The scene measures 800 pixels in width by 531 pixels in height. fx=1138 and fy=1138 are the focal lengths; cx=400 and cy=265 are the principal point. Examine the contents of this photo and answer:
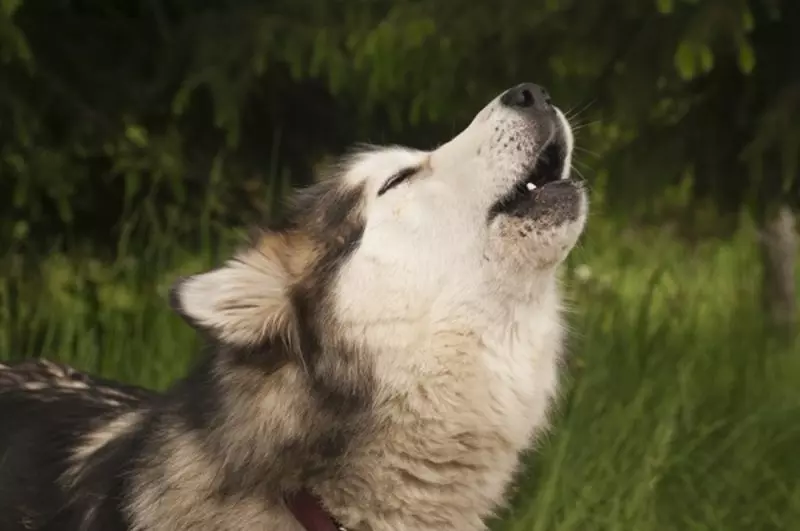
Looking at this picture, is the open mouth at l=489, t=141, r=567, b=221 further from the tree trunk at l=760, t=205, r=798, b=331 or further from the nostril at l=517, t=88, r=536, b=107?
the tree trunk at l=760, t=205, r=798, b=331

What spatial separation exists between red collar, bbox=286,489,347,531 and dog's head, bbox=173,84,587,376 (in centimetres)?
34

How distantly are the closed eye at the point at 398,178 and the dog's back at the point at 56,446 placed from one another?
3.07 ft

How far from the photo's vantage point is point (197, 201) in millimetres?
5449

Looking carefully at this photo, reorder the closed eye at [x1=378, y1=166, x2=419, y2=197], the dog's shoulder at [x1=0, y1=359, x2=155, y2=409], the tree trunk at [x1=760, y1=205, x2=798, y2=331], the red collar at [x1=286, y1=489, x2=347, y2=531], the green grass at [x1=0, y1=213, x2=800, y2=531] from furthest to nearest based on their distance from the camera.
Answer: the tree trunk at [x1=760, y1=205, x2=798, y2=331] → the green grass at [x1=0, y1=213, x2=800, y2=531] → the dog's shoulder at [x1=0, y1=359, x2=155, y2=409] → the closed eye at [x1=378, y1=166, x2=419, y2=197] → the red collar at [x1=286, y1=489, x2=347, y2=531]

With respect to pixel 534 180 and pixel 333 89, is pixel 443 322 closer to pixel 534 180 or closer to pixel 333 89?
pixel 534 180

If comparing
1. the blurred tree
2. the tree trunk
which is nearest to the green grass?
the tree trunk

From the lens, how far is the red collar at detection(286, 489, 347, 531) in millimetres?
2518

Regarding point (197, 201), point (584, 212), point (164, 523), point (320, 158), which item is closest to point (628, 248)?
point (320, 158)

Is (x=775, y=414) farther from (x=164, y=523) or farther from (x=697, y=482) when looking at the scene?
(x=164, y=523)

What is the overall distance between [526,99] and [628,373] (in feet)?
5.83

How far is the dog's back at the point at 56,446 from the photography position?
287cm

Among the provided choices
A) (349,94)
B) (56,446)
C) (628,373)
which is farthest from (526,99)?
(349,94)

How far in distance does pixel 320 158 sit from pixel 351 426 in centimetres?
337

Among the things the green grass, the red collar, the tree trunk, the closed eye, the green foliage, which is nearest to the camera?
the red collar
